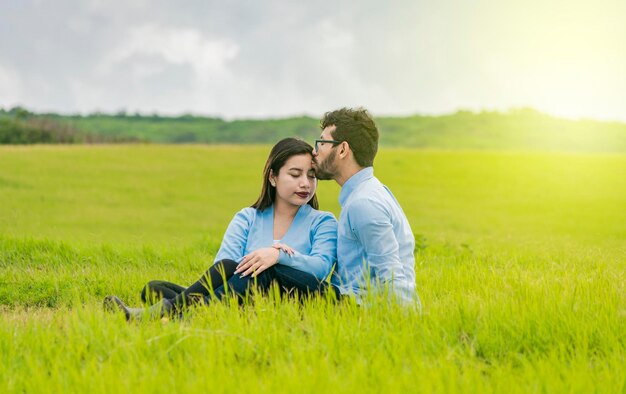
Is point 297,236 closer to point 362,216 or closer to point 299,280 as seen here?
point 299,280

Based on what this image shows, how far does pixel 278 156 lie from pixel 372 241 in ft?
4.41

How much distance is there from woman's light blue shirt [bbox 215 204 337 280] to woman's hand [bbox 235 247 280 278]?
1.10 feet

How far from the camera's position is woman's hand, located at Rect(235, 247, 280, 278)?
5316 millimetres

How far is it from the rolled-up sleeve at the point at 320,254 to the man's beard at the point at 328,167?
0.51 metres

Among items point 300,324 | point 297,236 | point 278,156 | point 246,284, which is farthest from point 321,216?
point 300,324

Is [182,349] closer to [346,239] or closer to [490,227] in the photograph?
[346,239]

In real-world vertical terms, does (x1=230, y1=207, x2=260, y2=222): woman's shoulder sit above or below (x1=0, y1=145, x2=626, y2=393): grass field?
above

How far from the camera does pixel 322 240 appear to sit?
589 cm

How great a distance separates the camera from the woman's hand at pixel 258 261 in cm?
532

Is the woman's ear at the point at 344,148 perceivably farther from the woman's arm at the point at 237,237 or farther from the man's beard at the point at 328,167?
the woman's arm at the point at 237,237

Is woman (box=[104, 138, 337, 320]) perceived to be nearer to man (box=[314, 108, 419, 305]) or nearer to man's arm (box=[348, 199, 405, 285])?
man (box=[314, 108, 419, 305])

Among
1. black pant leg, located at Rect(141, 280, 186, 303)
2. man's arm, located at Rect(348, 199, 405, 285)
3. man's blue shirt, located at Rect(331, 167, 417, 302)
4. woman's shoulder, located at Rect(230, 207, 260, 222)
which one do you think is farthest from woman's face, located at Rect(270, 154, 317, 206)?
black pant leg, located at Rect(141, 280, 186, 303)

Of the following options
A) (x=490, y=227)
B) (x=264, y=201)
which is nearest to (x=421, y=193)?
(x=490, y=227)

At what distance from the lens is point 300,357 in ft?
13.4
